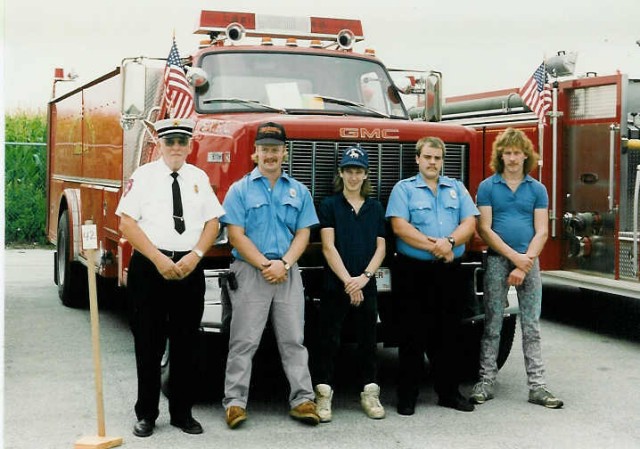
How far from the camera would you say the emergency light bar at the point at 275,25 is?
7832mm

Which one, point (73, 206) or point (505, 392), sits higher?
point (73, 206)

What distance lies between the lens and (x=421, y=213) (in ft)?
20.3

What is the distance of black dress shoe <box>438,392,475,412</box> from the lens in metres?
6.33

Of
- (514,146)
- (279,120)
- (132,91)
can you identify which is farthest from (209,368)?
(514,146)

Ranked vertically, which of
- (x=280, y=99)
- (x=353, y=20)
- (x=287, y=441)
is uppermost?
(x=353, y=20)

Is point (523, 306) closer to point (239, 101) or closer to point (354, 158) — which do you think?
point (354, 158)

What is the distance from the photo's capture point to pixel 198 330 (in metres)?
5.88

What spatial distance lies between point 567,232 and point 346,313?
4305 mm

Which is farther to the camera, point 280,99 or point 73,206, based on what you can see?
point 73,206

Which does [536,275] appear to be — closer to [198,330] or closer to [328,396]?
[328,396]

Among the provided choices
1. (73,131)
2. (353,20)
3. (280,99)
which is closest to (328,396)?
(280,99)

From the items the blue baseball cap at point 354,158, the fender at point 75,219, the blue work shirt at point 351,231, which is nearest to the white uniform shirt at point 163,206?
the blue work shirt at point 351,231

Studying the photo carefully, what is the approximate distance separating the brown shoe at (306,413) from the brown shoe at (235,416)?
1.08 feet

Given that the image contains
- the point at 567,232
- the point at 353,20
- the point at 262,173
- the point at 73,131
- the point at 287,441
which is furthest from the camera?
the point at 73,131
